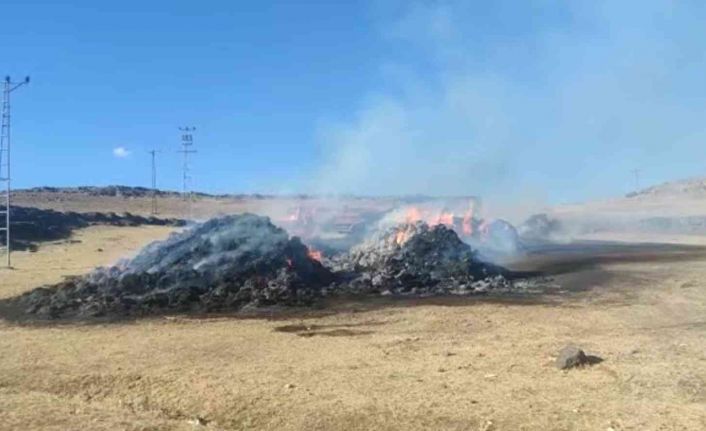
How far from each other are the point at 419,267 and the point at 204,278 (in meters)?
8.93

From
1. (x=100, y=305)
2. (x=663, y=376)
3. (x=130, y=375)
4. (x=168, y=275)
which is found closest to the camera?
(x=663, y=376)

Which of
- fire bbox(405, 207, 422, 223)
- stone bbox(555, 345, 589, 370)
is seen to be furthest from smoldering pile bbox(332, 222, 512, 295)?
fire bbox(405, 207, 422, 223)

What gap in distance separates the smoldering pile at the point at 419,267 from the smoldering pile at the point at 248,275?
41 millimetres

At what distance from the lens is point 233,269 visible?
2605cm

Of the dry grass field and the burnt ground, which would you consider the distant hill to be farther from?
the dry grass field

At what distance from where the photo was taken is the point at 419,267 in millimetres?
29766

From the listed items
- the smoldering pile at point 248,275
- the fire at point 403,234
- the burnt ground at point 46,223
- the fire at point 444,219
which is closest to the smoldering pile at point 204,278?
the smoldering pile at point 248,275

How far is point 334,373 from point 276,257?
14.1 metres

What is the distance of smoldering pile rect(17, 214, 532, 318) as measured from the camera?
2314 cm

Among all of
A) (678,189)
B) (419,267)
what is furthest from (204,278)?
(678,189)

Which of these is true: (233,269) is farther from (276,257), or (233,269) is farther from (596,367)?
(596,367)

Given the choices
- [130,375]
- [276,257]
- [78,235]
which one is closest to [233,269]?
[276,257]

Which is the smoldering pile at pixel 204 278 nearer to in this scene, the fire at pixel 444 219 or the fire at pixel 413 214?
the fire at pixel 444 219

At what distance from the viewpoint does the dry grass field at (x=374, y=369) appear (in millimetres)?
10805
